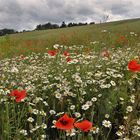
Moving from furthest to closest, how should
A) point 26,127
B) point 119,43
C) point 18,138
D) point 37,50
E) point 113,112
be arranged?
point 37,50 → point 119,43 → point 113,112 → point 26,127 → point 18,138

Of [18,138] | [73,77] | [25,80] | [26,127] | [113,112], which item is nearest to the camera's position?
[18,138]

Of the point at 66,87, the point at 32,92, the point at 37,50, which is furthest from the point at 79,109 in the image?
the point at 37,50

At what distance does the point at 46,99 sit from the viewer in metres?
4.52

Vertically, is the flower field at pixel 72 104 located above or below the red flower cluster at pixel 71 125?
below

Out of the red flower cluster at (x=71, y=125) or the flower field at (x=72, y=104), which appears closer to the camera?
the red flower cluster at (x=71, y=125)

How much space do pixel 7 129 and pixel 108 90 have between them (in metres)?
1.52

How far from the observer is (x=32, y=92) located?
441 centimetres

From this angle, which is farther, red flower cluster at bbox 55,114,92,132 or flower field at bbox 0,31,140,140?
flower field at bbox 0,31,140,140

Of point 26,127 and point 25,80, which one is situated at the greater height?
point 25,80

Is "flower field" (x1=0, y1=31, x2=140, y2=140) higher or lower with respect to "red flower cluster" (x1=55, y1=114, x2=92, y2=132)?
lower

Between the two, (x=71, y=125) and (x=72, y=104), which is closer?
(x=71, y=125)

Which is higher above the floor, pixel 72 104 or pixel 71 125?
pixel 71 125

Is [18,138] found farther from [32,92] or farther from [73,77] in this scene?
[73,77]

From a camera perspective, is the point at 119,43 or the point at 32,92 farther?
the point at 119,43
